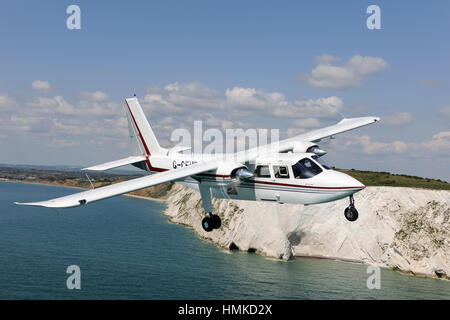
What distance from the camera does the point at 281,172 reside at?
20.3 meters

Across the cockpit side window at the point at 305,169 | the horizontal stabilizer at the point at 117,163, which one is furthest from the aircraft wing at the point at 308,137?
the horizontal stabilizer at the point at 117,163

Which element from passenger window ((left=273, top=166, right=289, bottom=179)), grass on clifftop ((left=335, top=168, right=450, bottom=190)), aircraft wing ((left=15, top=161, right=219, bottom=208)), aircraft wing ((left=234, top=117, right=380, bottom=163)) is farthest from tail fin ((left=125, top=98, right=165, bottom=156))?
grass on clifftop ((left=335, top=168, right=450, bottom=190))

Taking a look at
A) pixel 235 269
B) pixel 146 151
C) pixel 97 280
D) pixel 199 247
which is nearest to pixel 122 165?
pixel 146 151

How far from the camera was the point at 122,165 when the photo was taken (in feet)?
91.4

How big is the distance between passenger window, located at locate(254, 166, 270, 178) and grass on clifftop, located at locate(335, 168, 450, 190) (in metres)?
65.7

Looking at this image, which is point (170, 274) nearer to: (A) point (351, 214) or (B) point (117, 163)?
(B) point (117, 163)

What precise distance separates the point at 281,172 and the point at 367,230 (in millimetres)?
61650

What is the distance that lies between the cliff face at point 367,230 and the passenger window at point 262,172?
59935mm

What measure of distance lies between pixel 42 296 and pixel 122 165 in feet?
138

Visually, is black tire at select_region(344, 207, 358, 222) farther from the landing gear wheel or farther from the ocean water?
the ocean water

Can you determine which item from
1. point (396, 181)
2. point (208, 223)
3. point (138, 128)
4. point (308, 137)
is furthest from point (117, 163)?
point (396, 181)
